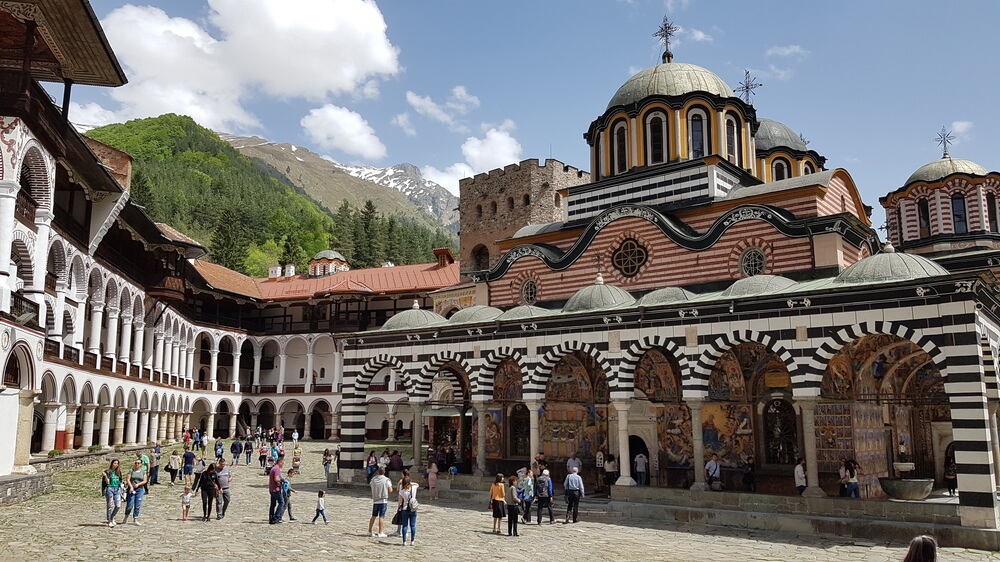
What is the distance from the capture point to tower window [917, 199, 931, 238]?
96.2ft

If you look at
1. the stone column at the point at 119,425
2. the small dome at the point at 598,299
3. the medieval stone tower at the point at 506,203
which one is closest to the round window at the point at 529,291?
the small dome at the point at 598,299

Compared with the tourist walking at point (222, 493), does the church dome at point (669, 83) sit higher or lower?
higher

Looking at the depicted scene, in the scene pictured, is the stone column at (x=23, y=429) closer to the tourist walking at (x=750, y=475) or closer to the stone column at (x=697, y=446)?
the stone column at (x=697, y=446)

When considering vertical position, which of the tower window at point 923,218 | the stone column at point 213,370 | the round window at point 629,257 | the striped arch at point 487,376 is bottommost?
the striped arch at point 487,376

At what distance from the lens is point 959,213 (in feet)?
94.8

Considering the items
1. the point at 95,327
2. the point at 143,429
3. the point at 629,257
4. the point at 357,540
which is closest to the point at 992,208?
the point at 629,257

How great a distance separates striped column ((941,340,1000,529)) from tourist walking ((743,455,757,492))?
16.5 feet

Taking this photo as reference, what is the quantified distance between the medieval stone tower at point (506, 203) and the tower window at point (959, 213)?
22.3 meters

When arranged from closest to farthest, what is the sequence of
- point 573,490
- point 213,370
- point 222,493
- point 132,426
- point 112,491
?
point 112,491 → point 222,493 → point 573,490 → point 132,426 → point 213,370

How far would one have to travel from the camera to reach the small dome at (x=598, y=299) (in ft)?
65.3

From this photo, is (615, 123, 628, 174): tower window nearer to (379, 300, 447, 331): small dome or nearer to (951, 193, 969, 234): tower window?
(379, 300, 447, 331): small dome

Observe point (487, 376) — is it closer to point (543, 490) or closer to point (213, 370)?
point (543, 490)

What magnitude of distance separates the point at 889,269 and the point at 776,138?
16.6 meters

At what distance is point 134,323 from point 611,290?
23.2 m
